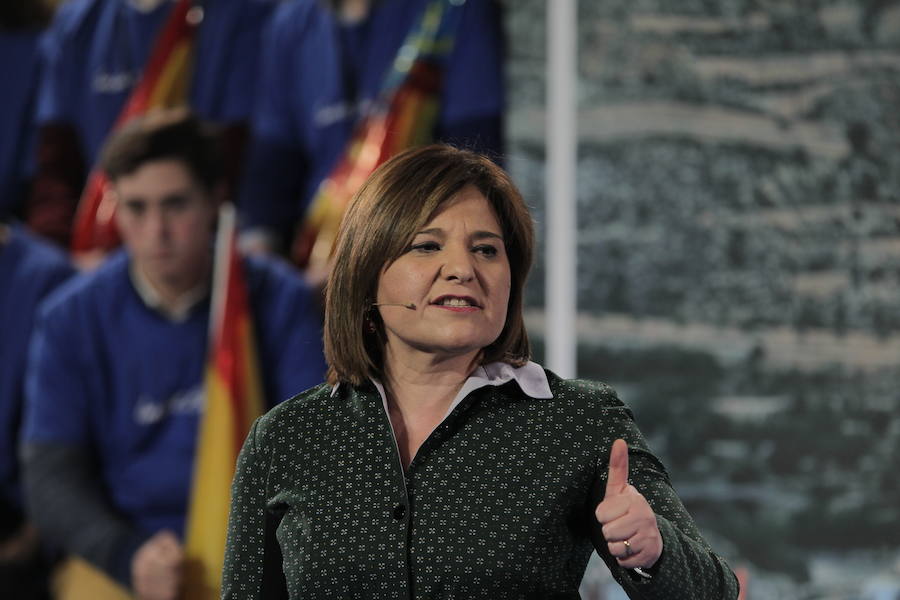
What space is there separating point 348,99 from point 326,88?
0.06 m

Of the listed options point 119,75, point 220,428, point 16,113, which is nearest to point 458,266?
point 220,428

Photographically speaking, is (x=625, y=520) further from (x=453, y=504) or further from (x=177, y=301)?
(x=177, y=301)

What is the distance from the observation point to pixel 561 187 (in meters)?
3.02

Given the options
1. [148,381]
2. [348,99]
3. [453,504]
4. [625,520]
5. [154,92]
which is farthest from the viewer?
[154,92]

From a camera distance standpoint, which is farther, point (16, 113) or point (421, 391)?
point (16, 113)

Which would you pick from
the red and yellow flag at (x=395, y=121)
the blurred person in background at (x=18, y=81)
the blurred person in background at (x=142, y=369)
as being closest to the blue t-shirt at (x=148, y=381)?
the blurred person in background at (x=142, y=369)

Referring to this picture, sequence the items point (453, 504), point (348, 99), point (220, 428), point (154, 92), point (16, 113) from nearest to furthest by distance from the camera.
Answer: point (453, 504) < point (220, 428) < point (348, 99) < point (154, 92) < point (16, 113)

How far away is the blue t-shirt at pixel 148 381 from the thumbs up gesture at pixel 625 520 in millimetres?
1936

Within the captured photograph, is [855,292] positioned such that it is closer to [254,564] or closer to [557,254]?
[557,254]

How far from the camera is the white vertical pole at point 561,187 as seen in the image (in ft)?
9.86

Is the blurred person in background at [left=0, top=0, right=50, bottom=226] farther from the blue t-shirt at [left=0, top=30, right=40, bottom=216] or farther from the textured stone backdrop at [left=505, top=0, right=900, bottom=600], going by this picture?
the textured stone backdrop at [left=505, top=0, right=900, bottom=600]

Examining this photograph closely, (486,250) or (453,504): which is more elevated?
(486,250)

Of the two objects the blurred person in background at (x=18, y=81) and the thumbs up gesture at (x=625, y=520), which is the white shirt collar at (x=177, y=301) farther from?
the thumbs up gesture at (x=625, y=520)

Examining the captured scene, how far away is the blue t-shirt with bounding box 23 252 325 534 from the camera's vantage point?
9.40 feet
